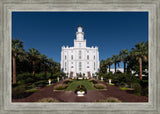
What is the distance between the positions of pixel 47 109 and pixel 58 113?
76cm

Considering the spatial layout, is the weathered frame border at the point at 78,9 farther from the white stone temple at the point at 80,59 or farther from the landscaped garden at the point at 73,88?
the white stone temple at the point at 80,59

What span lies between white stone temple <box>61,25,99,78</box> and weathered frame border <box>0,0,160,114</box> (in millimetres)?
41396

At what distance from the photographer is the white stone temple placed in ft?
159

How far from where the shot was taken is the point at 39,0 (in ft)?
21.7

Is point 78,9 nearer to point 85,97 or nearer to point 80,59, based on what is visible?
point 85,97

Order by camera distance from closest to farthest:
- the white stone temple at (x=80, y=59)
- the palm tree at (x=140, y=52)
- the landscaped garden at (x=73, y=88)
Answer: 1. the landscaped garden at (x=73, y=88)
2. the palm tree at (x=140, y=52)
3. the white stone temple at (x=80, y=59)

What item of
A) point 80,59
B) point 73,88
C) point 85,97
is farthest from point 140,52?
point 80,59

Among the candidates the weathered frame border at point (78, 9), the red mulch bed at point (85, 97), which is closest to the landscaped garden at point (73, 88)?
the red mulch bed at point (85, 97)

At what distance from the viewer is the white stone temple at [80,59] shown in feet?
159

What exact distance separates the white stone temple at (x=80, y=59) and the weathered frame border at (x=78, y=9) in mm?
41396

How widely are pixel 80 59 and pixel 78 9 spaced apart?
42.1 metres

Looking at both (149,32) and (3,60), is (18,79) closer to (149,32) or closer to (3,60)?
(3,60)

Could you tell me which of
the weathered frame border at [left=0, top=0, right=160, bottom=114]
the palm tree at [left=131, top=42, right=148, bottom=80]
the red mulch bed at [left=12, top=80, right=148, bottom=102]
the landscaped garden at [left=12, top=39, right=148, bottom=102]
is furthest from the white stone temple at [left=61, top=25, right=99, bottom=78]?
the weathered frame border at [left=0, top=0, right=160, bottom=114]

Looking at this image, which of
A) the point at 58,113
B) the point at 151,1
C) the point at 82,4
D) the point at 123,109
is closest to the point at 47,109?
the point at 58,113
